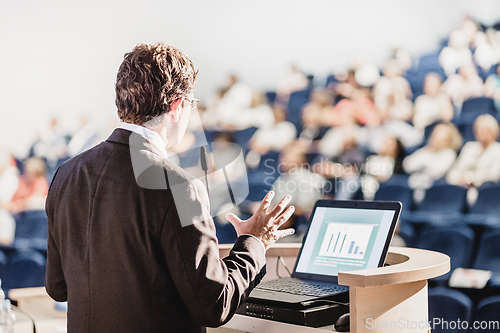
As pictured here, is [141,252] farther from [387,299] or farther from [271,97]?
[271,97]

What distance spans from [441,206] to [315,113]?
48.4 inches

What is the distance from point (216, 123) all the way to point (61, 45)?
1.28m

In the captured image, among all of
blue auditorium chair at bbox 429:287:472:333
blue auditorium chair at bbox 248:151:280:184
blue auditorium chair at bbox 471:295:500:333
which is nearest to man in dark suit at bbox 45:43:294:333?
blue auditorium chair at bbox 429:287:472:333

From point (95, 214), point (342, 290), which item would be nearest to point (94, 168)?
point (95, 214)

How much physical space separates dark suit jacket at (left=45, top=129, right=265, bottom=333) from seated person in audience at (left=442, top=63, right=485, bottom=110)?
3226 mm

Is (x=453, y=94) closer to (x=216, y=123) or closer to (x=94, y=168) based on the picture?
(x=216, y=123)

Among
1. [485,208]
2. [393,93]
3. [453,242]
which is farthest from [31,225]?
[485,208]

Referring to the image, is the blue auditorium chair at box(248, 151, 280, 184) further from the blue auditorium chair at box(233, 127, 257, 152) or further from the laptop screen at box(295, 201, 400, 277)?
the laptop screen at box(295, 201, 400, 277)

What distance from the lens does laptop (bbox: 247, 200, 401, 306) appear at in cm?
105

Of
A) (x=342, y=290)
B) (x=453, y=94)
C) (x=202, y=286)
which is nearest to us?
(x=202, y=286)

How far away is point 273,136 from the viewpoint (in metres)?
3.76

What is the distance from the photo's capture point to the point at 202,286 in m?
0.74

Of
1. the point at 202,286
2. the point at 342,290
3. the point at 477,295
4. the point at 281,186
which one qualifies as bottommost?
the point at 477,295

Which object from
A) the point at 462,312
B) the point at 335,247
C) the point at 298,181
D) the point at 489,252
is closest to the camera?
the point at 335,247
